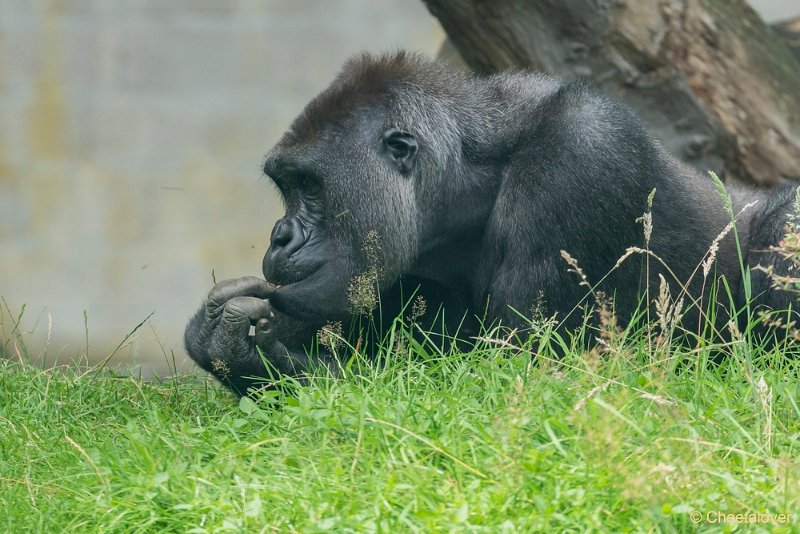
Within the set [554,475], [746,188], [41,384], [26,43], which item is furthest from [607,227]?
[26,43]

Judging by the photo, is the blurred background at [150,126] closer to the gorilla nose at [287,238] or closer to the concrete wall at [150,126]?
the concrete wall at [150,126]

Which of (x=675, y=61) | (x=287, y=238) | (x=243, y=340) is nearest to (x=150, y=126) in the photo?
(x=675, y=61)

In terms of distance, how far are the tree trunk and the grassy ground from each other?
2.20 metres

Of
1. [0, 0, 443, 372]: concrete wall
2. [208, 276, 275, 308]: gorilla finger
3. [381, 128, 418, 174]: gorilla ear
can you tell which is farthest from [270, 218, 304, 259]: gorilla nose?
[0, 0, 443, 372]: concrete wall

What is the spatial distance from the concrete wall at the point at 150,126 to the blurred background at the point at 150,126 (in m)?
0.01

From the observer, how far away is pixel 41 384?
4469 mm

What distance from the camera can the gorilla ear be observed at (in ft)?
14.5

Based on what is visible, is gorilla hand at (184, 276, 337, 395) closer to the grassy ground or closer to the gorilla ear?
the grassy ground

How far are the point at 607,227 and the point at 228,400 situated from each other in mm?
1624

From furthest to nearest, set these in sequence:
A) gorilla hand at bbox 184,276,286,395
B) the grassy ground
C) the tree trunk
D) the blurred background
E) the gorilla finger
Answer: the blurred background → the tree trunk → the gorilla finger → gorilla hand at bbox 184,276,286,395 → the grassy ground

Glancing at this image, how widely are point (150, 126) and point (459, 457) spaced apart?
27.7 feet

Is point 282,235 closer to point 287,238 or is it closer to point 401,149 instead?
point 287,238

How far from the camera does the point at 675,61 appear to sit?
5559mm

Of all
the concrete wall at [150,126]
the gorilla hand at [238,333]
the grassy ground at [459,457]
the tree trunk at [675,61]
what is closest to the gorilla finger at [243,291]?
the gorilla hand at [238,333]
